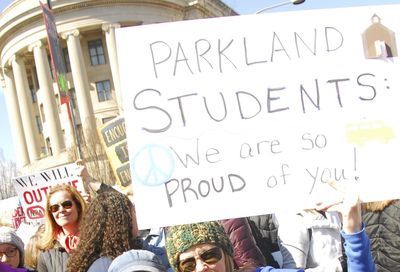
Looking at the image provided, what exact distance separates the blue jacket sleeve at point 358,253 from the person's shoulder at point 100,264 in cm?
141

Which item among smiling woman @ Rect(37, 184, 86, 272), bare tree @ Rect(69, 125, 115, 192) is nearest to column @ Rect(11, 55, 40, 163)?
bare tree @ Rect(69, 125, 115, 192)

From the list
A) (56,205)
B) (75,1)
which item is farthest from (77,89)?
Answer: (56,205)

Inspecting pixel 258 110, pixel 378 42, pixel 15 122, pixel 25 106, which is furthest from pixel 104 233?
pixel 15 122

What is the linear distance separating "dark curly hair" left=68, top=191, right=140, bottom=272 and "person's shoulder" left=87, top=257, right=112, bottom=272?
0.03 metres

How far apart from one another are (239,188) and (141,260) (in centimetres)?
58

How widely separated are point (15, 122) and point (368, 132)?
5183 cm

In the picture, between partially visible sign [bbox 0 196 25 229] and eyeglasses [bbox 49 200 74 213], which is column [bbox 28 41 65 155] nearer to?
partially visible sign [bbox 0 196 25 229]

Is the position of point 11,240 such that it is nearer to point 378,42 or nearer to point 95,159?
point 378,42

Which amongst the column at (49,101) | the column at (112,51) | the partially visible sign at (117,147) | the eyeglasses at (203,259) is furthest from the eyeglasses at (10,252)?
the column at (49,101)

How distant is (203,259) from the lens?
99.5 inches

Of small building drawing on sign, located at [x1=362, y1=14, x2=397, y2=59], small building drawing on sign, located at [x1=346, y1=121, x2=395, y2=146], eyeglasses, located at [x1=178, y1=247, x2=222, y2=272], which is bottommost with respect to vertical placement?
eyeglasses, located at [x1=178, y1=247, x2=222, y2=272]

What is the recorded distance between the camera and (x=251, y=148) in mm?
2848

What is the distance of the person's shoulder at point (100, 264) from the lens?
126 inches

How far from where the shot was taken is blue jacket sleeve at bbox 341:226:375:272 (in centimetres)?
236
